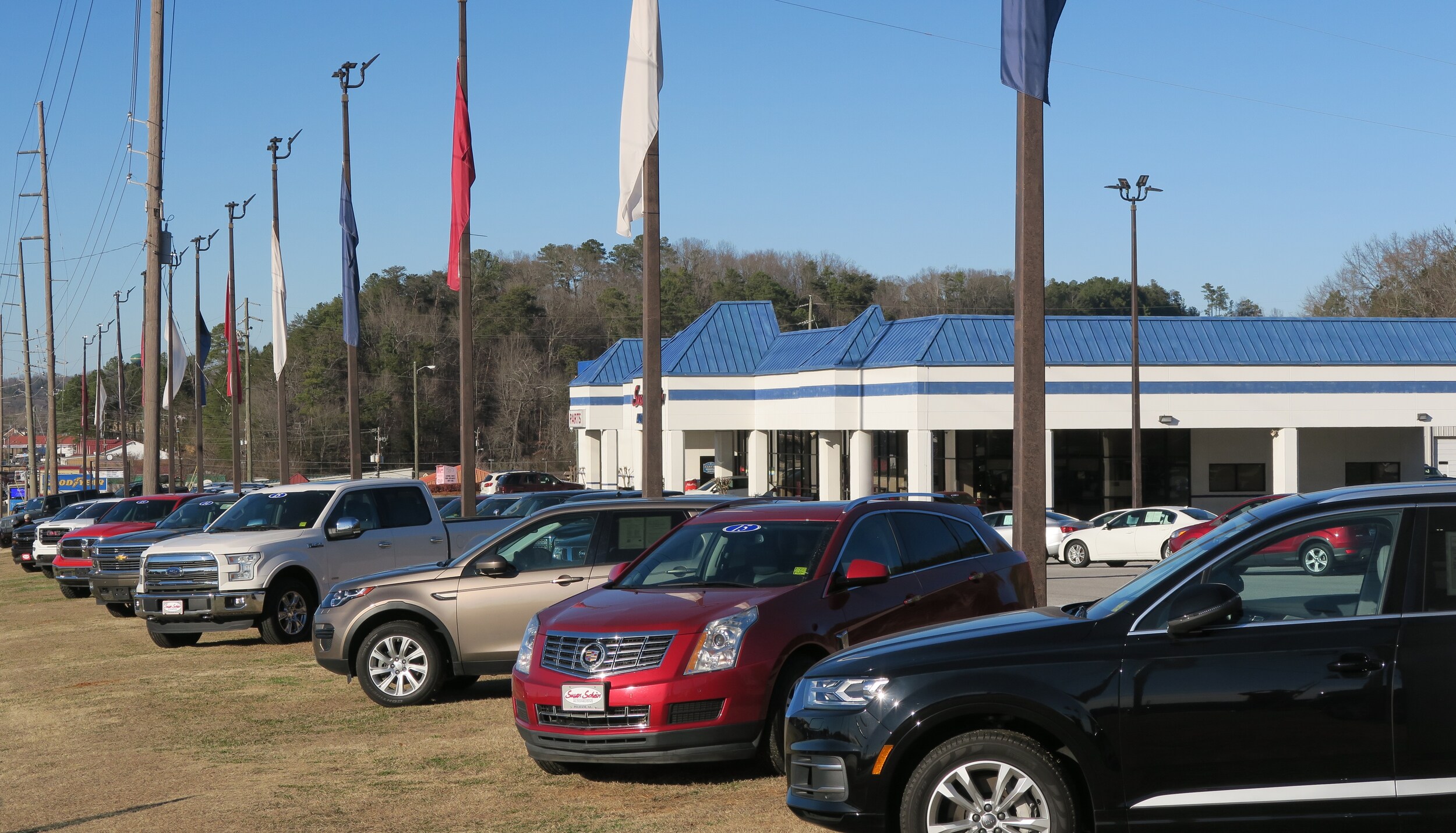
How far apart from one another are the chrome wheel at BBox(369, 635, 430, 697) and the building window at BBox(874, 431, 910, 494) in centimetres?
3599

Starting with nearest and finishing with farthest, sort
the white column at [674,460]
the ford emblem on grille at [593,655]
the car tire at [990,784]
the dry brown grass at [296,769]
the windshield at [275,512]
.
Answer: the car tire at [990,784], the dry brown grass at [296,769], the ford emblem on grille at [593,655], the windshield at [275,512], the white column at [674,460]

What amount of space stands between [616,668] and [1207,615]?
380 centimetres

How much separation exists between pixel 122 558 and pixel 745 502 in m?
Result: 14.3

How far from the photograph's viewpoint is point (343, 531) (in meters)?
17.2

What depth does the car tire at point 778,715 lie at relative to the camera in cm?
834

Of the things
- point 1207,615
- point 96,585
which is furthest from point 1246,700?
point 96,585

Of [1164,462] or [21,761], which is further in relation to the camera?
[1164,462]

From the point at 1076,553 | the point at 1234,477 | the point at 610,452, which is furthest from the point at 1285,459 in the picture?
the point at 610,452

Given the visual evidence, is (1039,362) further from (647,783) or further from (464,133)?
(464,133)

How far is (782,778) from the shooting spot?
856 cm

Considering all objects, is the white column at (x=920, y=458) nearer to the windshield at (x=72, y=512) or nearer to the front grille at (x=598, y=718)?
the windshield at (x=72, y=512)

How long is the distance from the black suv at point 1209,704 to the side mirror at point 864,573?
240 cm

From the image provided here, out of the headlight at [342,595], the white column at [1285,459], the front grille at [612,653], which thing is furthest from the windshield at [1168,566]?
the white column at [1285,459]

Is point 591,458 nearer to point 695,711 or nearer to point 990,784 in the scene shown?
point 695,711
